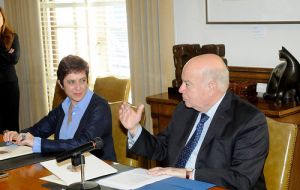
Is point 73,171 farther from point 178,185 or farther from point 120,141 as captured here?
point 120,141

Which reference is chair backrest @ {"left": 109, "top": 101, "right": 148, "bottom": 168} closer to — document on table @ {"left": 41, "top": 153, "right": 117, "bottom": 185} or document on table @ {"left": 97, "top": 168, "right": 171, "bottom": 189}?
document on table @ {"left": 41, "top": 153, "right": 117, "bottom": 185}

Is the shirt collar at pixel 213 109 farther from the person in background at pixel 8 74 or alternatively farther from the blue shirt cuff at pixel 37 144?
the person in background at pixel 8 74

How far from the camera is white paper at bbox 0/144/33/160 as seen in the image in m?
2.84

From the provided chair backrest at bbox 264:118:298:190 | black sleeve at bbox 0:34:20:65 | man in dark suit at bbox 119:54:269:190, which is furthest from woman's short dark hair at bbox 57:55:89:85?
black sleeve at bbox 0:34:20:65

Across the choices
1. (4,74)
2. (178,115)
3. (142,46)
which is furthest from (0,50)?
(178,115)

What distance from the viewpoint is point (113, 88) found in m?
4.45

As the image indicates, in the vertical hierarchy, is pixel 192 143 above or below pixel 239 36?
below

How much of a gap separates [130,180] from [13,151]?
92cm

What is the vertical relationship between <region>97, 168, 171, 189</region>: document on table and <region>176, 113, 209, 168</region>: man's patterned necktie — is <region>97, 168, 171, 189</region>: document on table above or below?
below

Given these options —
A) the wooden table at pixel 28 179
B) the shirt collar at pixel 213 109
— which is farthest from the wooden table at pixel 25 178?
the shirt collar at pixel 213 109

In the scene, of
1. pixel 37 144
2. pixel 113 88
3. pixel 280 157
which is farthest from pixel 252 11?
pixel 37 144

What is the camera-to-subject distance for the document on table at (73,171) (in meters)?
2.39

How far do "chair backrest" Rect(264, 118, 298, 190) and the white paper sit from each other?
1333 mm

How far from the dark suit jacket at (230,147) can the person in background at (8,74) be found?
2955 millimetres
